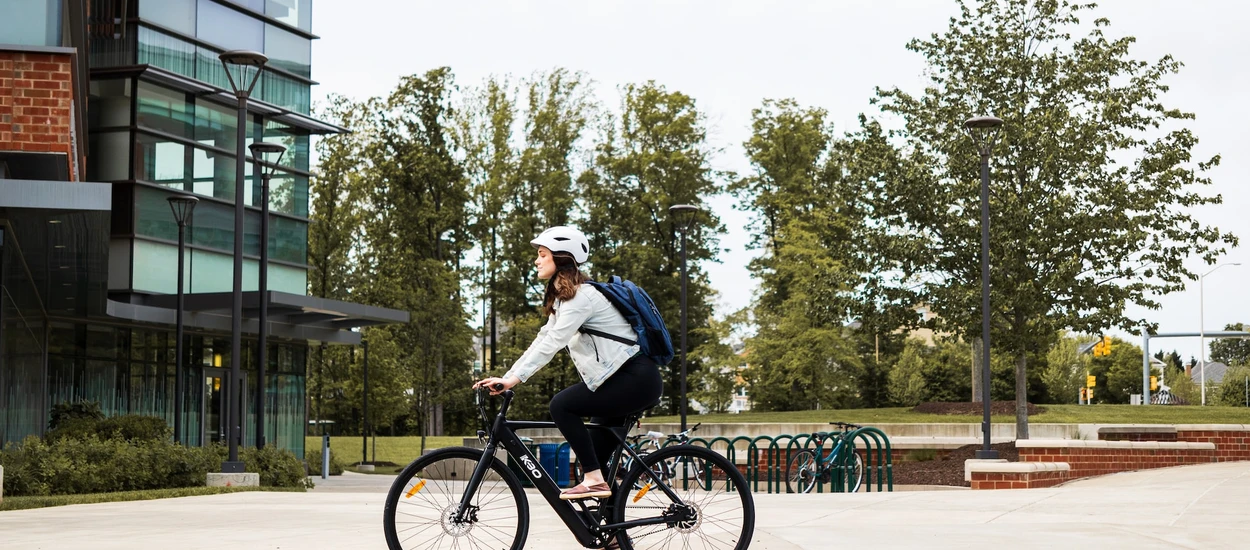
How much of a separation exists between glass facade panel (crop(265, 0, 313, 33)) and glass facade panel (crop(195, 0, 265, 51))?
579 mm

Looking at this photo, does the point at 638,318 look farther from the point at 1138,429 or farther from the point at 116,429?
the point at 1138,429

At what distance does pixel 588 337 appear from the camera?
264 inches

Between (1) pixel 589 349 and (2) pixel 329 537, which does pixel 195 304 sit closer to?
(2) pixel 329 537

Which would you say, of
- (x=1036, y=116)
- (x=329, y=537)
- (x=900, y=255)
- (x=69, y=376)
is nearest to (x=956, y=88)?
(x=1036, y=116)

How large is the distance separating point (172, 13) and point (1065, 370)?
59.8 m

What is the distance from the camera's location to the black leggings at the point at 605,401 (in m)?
6.66

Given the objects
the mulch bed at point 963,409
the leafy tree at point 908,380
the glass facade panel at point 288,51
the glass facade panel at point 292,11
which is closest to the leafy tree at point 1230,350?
the leafy tree at point 908,380

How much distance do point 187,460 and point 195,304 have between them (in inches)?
416

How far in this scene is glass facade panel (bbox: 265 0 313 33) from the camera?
34.1 meters

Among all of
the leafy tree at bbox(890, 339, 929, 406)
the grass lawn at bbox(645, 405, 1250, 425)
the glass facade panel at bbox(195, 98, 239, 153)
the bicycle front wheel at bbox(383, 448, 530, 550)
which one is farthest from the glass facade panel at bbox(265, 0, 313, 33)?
the bicycle front wheel at bbox(383, 448, 530, 550)

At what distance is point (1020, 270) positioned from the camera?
84.8 feet

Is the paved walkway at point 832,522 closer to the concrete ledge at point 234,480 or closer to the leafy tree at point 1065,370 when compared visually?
the concrete ledge at point 234,480

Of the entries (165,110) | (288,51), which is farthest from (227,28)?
(165,110)

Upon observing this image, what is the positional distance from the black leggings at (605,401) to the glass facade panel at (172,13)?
87.6ft
